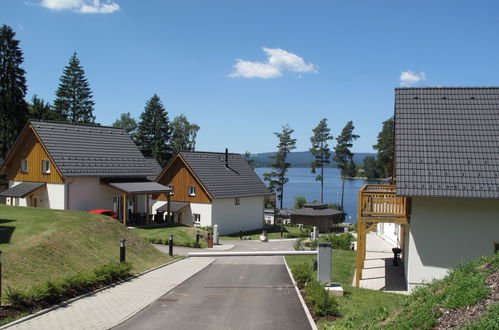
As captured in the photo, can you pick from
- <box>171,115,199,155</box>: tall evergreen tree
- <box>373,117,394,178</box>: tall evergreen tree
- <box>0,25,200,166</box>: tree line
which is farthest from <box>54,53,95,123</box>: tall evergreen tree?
<box>373,117,394,178</box>: tall evergreen tree

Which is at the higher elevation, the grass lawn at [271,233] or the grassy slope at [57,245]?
the grassy slope at [57,245]

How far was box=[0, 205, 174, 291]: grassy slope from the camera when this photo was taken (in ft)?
44.6

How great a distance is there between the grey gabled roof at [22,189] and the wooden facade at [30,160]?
0.37 m

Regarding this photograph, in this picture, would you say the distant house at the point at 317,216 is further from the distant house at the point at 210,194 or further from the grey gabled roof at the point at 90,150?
Answer: the grey gabled roof at the point at 90,150

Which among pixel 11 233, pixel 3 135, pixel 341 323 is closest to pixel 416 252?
pixel 341 323

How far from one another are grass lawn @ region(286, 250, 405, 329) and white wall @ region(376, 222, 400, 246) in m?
8.93

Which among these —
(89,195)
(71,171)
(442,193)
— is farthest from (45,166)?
(442,193)

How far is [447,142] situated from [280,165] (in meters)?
58.6

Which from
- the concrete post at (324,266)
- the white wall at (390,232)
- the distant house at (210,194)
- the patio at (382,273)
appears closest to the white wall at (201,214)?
the distant house at (210,194)

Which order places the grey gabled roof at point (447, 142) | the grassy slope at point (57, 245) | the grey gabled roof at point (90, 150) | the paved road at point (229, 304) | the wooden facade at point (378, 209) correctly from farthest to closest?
1. the grey gabled roof at point (90, 150)
2. the wooden facade at point (378, 209)
3. the grey gabled roof at point (447, 142)
4. the grassy slope at point (57, 245)
5. the paved road at point (229, 304)

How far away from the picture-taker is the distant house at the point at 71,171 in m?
33.6

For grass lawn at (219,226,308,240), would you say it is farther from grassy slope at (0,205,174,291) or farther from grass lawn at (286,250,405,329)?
grassy slope at (0,205,174,291)

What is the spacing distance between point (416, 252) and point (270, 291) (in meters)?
6.33

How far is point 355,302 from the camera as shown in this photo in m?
13.5
